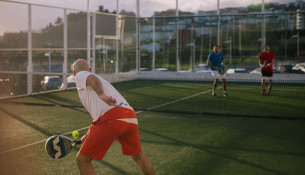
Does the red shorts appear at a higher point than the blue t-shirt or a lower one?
lower

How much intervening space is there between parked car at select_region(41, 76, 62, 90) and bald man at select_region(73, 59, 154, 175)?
14077mm

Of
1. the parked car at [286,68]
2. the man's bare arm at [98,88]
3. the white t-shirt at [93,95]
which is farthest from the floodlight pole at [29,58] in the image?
the parked car at [286,68]

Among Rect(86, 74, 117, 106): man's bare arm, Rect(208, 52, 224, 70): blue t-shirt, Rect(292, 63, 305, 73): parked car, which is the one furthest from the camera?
Rect(292, 63, 305, 73): parked car

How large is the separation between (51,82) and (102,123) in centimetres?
1511

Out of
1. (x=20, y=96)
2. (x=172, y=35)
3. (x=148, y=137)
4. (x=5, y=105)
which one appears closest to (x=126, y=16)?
(x=172, y=35)

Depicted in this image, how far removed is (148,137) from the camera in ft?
28.6

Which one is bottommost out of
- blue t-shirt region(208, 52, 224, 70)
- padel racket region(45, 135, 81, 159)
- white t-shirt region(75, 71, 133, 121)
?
padel racket region(45, 135, 81, 159)

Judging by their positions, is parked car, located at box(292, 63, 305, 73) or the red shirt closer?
the red shirt

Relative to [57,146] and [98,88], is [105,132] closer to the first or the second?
[98,88]

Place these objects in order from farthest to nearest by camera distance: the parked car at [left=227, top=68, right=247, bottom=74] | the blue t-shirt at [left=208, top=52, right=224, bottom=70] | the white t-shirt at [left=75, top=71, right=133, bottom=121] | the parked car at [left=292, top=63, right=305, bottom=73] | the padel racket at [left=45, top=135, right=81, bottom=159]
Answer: the parked car at [left=227, top=68, right=247, bottom=74], the parked car at [left=292, top=63, right=305, bottom=73], the blue t-shirt at [left=208, top=52, right=224, bottom=70], the padel racket at [left=45, top=135, right=81, bottom=159], the white t-shirt at [left=75, top=71, right=133, bottom=121]

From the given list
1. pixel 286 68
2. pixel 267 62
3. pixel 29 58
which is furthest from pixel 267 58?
pixel 29 58

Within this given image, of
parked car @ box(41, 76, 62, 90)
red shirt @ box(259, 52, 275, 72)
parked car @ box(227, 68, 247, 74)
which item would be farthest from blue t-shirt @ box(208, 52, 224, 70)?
parked car @ box(227, 68, 247, 74)

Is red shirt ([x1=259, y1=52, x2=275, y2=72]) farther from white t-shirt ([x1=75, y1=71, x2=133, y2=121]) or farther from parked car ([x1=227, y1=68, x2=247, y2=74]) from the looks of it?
white t-shirt ([x1=75, y1=71, x2=133, y2=121])

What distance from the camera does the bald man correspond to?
4.56 metres
